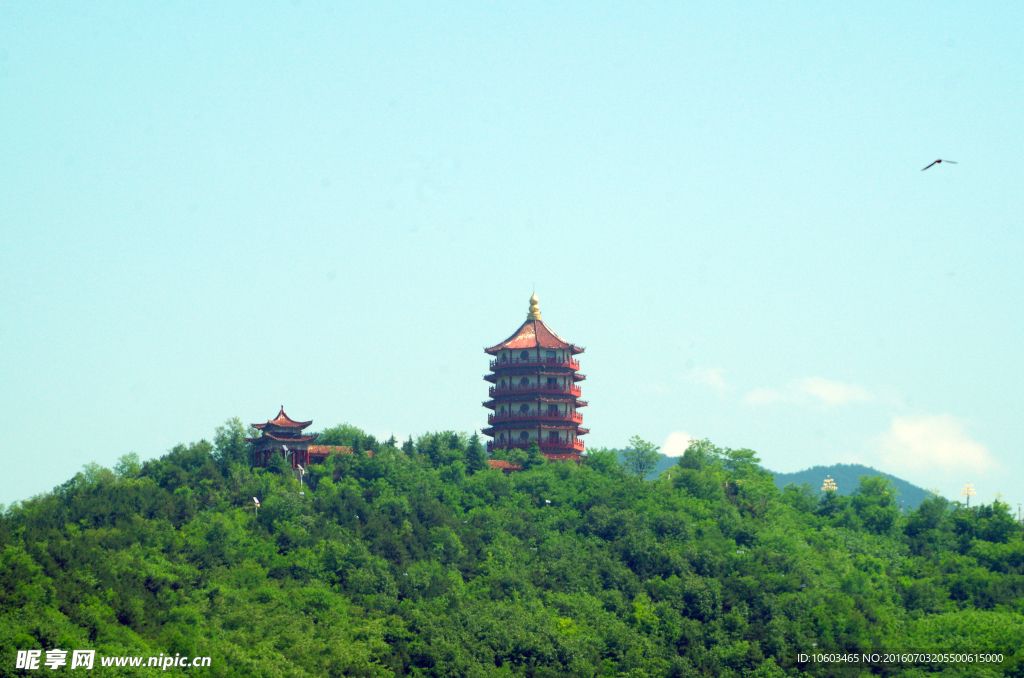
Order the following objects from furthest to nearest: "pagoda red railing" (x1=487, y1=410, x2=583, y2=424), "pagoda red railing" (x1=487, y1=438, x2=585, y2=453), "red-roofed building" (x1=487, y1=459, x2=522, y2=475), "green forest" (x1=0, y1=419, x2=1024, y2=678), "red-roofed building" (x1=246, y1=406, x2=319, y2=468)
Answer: "pagoda red railing" (x1=487, y1=410, x2=583, y2=424), "pagoda red railing" (x1=487, y1=438, x2=585, y2=453), "red-roofed building" (x1=487, y1=459, x2=522, y2=475), "red-roofed building" (x1=246, y1=406, x2=319, y2=468), "green forest" (x1=0, y1=419, x2=1024, y2=678)

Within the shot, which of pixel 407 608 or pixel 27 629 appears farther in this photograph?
pixel 407 608

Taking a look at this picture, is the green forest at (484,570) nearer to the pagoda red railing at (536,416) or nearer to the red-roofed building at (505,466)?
the red-roofed building at (505,466)

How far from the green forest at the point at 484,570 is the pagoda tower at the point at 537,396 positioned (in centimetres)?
517

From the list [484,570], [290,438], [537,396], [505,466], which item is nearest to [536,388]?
[537,396]

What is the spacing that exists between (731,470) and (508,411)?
16835 mm

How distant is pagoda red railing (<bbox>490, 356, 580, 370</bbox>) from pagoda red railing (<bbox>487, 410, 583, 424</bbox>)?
3461 mm

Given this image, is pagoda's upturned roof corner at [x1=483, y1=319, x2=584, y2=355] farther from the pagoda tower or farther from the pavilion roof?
the pavilion roof

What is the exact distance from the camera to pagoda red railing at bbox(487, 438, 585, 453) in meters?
106

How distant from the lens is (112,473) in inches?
3669

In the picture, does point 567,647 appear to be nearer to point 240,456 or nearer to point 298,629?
point 298,629

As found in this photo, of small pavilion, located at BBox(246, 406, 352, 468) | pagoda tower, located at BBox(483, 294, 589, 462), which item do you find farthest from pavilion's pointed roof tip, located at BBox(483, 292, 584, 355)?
small pavilion, located at BBox(246, 406, 352, 468)

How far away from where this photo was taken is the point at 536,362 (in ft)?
353

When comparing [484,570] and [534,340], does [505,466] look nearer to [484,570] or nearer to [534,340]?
[534,340]

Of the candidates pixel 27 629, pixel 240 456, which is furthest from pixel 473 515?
pixel 27 629
